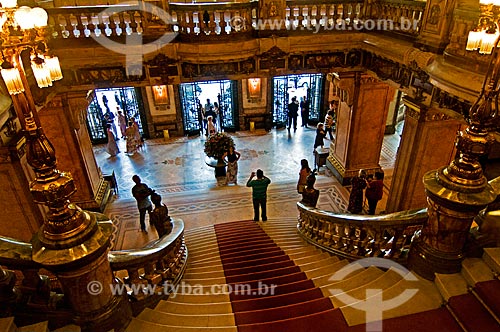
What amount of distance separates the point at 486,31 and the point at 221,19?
481 centimetres

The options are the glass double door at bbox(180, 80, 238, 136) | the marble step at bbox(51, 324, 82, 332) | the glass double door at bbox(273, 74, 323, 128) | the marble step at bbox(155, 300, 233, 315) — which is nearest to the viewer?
the marble step at bbox(51, 324, 82, 332)

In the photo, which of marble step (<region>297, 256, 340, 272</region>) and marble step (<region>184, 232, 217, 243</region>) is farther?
marble step (<region>184, 232, 217, 243</region>)

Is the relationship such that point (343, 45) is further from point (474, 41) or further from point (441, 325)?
point (441, 325)

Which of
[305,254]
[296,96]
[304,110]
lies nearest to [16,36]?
[305,254]

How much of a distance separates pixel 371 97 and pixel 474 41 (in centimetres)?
542

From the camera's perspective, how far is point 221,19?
667cm

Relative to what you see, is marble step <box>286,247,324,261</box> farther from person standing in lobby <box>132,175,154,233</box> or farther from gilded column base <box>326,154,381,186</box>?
gilded column base <box>326,154,381,186</box>

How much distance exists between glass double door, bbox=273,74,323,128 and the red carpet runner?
8680mm

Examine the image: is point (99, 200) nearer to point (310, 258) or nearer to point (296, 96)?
point (310, 258)

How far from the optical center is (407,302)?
280cm

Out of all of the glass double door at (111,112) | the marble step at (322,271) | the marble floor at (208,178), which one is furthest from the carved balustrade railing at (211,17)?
the glass double door at (111,112)

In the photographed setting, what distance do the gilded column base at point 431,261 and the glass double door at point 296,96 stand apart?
1070 centimetres

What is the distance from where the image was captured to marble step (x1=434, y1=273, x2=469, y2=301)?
2734 millimetres

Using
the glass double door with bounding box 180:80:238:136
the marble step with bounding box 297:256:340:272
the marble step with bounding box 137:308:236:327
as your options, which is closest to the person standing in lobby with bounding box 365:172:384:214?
the marble step with bounding box 297:256:340:272
